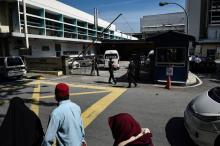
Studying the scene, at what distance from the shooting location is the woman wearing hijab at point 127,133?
2.56 metres

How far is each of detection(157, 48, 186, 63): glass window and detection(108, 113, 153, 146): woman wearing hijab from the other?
13.6m

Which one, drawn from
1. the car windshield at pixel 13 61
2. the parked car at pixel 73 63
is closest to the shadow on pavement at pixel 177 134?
the car windshield at pixel 13 61

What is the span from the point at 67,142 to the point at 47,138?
1.08 feet

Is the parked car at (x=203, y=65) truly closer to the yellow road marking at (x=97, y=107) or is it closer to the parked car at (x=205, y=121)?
the yellow road marking at (x=97, y=107)

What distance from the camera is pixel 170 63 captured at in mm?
15766

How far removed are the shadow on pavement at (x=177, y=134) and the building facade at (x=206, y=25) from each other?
42758 mm

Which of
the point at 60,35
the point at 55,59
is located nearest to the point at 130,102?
the point at 55,59

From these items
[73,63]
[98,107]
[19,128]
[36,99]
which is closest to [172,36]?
[98,107]

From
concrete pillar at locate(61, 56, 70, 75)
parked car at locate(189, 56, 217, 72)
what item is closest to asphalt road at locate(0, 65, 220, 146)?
concrete pillar at locate(61, 56, 70, 75)

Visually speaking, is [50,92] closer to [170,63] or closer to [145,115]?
[145,115]

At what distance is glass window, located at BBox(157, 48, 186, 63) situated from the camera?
15.5m

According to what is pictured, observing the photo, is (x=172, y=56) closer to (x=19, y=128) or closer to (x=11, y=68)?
(x=11, y=68)

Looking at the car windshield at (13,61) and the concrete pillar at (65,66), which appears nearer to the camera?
the car windshield at (13,61)

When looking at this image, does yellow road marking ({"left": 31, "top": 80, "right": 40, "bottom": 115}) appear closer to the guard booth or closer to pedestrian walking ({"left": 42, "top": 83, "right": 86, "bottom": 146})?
pedestrian walking ({"left": 42, "top": 83, "right": 86, "bottom": 146})
